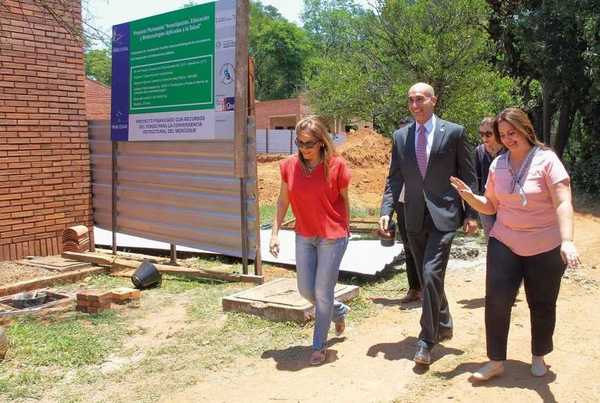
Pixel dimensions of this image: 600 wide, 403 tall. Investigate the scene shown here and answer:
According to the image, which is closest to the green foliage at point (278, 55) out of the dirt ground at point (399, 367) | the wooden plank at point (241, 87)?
the wooden plank at point (241, 87)

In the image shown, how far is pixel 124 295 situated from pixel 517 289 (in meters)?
4.15

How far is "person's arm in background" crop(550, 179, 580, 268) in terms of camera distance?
3.45 metres

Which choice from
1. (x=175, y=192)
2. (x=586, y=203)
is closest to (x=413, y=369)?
(x=175, y=192)

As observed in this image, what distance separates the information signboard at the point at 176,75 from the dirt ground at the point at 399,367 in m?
2.47

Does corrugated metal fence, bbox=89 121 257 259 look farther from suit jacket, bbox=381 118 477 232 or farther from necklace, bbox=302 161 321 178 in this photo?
suit jacket, bbox=381 118 477 232

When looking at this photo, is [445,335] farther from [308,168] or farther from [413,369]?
[308,168]

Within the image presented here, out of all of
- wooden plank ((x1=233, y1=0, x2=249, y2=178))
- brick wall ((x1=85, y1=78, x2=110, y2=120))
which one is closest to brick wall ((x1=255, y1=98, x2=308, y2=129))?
brick wall ((x1=85, y1=78, x2=110, y2=120))

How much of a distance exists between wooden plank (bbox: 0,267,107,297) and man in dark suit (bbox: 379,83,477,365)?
182 inches

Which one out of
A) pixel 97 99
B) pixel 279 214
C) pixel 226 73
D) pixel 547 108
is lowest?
pixel 279 214

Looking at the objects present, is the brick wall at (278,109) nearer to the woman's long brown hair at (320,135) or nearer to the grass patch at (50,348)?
the grass patch at (50,348)

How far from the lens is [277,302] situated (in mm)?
5816

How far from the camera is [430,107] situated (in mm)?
4594

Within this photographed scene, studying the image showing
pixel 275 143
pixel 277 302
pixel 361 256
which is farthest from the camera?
pixel 275 143

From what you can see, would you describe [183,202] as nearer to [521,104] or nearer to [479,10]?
[479,10]
